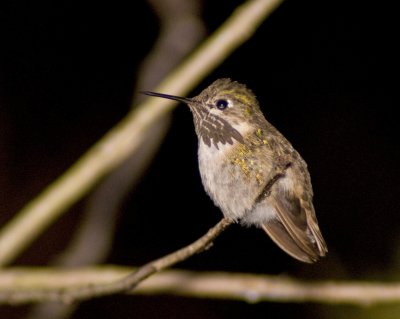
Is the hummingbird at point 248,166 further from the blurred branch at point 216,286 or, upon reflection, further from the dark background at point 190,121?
the dark background at point 190,121

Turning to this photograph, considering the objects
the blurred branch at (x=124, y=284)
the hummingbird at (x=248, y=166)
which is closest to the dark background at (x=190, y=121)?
the hummingbird at (x=248, y=166)

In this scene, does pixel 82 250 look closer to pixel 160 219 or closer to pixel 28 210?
pixel 28 210

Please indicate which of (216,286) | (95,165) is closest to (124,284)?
A: (216,286)

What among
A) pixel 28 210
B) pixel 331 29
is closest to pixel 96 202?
pixel 28 210

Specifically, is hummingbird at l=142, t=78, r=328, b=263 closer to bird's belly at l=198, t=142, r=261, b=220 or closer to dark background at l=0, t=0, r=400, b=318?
bird's belly at l=198, t=142, r=261, b=220

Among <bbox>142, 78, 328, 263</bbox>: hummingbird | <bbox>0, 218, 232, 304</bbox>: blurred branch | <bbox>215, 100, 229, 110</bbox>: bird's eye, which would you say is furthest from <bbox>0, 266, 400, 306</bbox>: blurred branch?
<bbox>215, 100, 229, 110</bbox>: bird's eye

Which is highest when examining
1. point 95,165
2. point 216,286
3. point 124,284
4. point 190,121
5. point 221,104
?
point 190,121

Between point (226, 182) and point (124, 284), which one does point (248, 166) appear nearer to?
point (226, 182)
